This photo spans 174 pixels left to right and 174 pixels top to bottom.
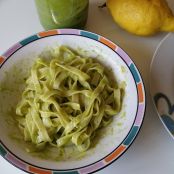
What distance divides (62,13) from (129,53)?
0.62ft

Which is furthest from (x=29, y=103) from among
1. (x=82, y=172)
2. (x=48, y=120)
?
(x=82, y=172)

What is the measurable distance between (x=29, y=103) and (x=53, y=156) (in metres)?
0.13

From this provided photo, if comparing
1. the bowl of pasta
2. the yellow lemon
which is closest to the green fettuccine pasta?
the bowl of pasta

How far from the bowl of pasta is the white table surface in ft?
0.22

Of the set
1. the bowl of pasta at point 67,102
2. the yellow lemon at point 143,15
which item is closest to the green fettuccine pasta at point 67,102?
the bowl of pasta at point 67,102

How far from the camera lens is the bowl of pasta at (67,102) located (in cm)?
60

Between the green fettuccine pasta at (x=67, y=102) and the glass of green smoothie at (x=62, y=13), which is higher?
the glass of green smoothie at (x=62, y=13)

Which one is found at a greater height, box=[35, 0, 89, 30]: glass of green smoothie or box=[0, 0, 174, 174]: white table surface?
box=[35, 0, 89, 30]: glass of green smoothie

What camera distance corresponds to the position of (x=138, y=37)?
82cm

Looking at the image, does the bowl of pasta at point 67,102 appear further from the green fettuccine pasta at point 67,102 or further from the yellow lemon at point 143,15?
the yellow lemon at point 143,15

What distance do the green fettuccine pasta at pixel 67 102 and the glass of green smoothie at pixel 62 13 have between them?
0.08m

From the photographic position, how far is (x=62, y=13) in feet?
2.46

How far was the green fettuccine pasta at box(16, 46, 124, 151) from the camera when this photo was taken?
0.64m

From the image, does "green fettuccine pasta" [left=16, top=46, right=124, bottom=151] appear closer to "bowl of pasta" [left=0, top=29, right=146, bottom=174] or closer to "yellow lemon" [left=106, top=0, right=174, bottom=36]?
"bowl of pasta" [left=0, top=29, right=146, bottom=174]
